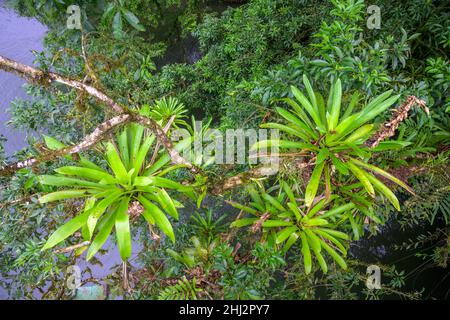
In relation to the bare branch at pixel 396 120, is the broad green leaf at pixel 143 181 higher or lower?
lower

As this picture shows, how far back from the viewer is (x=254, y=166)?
199cm

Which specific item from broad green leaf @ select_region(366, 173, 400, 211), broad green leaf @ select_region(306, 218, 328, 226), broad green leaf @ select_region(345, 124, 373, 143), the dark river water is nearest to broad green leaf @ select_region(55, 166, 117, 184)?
broad green leaf @ select_region(306, 218, 328, 226)

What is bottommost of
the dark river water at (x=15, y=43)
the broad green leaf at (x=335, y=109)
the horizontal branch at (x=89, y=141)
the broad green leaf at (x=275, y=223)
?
the broad green leaf at (x=275, y=223)

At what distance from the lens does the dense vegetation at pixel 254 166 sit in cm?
142

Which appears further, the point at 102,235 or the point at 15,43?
the point at 15,43

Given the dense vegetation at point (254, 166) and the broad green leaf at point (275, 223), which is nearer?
the dense vegetation at point (254, 166)

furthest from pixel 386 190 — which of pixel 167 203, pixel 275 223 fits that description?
pixel 167 203

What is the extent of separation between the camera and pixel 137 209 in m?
1.41

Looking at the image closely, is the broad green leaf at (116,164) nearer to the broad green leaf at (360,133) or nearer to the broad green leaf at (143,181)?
the broad green leaf at (143,181)

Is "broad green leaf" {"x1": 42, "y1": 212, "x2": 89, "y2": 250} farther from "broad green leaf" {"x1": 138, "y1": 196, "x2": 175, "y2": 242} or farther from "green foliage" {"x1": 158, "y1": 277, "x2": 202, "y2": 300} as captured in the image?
"green foliage" {"x1": 158, "y1": 277, "x2": 202, "y2": 300}

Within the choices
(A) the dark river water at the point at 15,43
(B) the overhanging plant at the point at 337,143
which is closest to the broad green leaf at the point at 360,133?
(B) the overhanging plant at the point at 337,143

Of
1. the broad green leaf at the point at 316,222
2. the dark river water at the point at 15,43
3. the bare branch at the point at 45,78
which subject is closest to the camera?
the bare branch at the point at 45,78

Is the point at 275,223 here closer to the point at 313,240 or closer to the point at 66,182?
the point at 313,240
